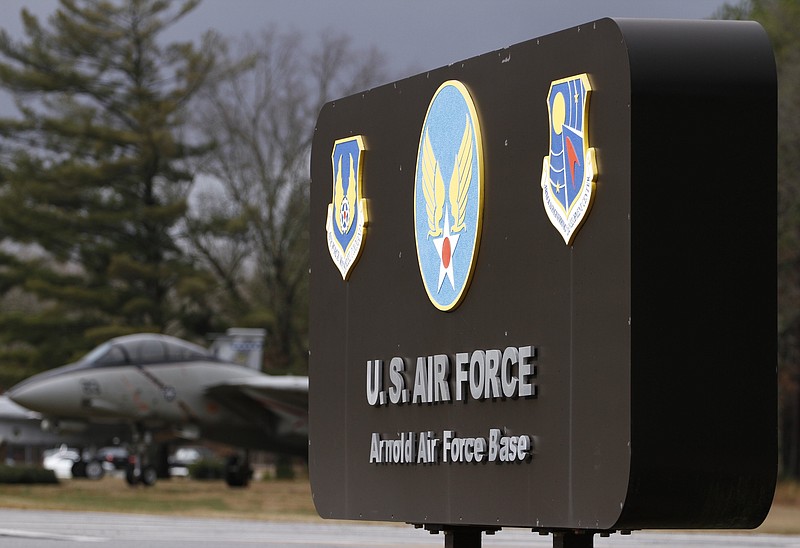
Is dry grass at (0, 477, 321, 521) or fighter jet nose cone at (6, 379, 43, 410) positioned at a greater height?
fighter jet nose cone at (6, 379, 43, 410)

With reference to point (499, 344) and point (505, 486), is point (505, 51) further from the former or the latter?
point (505, 486)

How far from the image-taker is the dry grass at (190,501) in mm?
26734

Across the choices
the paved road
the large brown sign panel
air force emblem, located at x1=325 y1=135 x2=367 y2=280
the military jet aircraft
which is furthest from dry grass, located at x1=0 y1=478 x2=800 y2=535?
the large brown sign panel

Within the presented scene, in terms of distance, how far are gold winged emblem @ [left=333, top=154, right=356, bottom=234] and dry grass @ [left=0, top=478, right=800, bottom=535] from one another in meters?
17.0

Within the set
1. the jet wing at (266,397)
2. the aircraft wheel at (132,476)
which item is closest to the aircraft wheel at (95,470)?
the jet wing at (266,397)

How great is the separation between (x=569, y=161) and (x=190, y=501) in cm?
2444

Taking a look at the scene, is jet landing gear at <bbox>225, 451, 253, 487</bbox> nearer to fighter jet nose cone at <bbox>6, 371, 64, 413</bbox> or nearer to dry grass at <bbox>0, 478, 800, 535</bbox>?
dry grass at <bbox>0, 478, 800, 535</bbox>

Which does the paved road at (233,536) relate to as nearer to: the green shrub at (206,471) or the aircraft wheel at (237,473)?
the aircraft wheel at (237,473)

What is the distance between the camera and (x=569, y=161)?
22.0ft

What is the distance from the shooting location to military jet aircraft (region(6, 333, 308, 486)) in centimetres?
3312

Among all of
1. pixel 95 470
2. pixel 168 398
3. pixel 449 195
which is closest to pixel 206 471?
pixel 95 470

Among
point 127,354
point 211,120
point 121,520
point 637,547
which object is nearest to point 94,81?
point 211,120

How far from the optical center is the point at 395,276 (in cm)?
829

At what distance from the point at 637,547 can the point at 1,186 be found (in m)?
38.9
